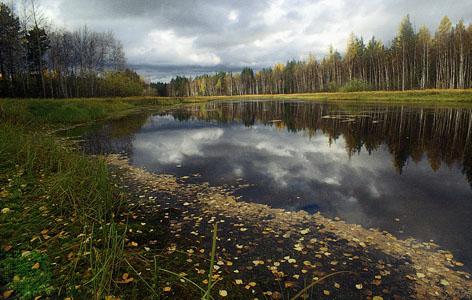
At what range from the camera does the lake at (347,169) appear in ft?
23.3

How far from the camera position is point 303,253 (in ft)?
17.7

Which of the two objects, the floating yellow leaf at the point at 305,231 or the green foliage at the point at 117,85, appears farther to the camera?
the green foliage at the point at 117,85

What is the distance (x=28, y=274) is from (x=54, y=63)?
2489 inches

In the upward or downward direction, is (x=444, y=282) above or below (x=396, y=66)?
below

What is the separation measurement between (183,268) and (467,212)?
→ 7303mm

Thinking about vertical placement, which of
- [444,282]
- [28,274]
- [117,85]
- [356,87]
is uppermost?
[117,85]

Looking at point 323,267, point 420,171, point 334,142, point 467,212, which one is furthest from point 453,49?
point 323,267

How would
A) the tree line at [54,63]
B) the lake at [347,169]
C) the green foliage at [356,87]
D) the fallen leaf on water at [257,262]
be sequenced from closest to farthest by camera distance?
the fallen leaf on water at [257,262], the lake at [347,169], the tree line at [54,63], the green foliage at [356,87]

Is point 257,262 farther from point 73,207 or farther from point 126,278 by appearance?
point 73,207

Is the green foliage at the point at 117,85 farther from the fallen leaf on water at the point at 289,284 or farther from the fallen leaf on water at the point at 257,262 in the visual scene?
the fallen leaf on water at the point at 289,284

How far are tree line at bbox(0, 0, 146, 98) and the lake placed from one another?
3913 cm

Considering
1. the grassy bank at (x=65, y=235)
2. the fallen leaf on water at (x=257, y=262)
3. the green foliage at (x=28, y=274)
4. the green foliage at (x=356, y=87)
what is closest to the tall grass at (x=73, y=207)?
the grassy bank at (x=65, y=235)

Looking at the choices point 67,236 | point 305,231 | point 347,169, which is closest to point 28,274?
point 67,236

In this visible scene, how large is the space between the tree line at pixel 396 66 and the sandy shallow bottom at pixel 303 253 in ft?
209
